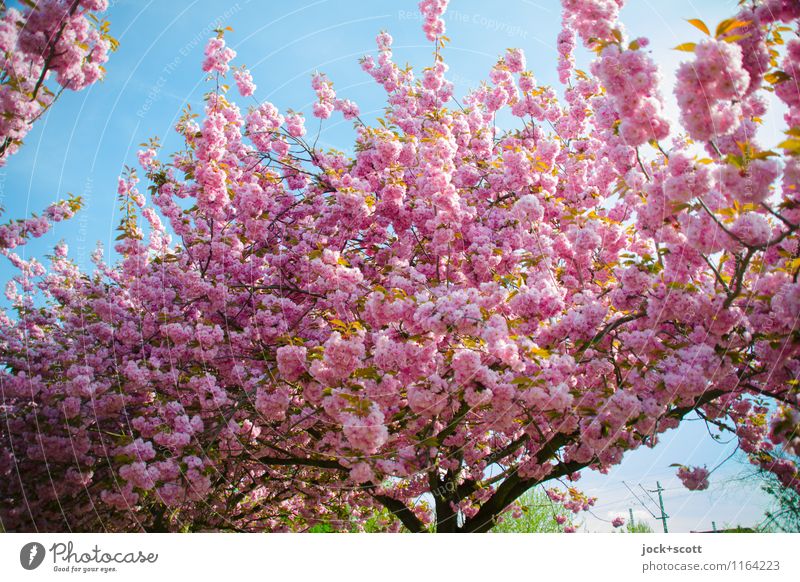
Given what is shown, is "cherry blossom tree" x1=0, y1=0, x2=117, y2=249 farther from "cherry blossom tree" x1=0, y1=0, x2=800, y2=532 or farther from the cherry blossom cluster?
"cherry blossom tree" x1=0, y1=0, x2=800, y2=532

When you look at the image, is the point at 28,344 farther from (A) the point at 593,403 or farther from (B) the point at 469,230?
(A) the point at 593,403

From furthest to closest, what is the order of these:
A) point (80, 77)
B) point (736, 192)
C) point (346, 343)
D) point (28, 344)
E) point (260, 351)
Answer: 1. point (28, 344)
2. point (260, 351)
3. point (80, 77)
4. point (346, 343)
5. point (736, 192)

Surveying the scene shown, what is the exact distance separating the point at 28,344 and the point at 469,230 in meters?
6.61

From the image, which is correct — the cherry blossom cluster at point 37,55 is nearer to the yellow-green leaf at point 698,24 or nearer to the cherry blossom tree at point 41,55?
the cherry blossom tree at point 41,55

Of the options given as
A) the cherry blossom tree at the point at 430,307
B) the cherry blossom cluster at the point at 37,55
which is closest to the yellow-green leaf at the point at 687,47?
the cherry blossom tree at the point at 430,307

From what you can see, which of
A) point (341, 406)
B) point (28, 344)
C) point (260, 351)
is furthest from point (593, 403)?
point (28, 344)

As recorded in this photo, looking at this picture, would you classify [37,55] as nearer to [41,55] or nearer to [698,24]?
[41,55]

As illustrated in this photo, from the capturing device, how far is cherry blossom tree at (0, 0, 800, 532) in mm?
3912

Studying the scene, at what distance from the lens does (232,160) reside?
771cm

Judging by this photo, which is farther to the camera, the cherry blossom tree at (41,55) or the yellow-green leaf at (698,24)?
the cherry blossom tree at (41,55)

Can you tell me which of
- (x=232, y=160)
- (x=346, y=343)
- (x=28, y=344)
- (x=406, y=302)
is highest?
(x=232, y=160)

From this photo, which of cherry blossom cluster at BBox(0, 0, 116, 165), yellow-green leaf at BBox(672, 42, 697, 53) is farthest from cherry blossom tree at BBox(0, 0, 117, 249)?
yellow-green leaf at BBox(672, 42, 697, 53)

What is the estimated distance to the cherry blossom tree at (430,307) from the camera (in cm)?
391

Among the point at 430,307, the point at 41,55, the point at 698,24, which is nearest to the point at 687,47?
the point at 698,24
